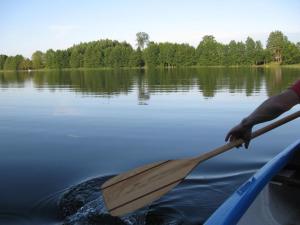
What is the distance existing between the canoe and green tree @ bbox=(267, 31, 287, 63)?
9426 centimetres

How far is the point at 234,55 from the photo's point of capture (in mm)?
99062

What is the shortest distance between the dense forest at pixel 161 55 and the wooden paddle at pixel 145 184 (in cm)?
9160

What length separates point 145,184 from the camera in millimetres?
4180

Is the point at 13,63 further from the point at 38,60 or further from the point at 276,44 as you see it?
the point at 276,44

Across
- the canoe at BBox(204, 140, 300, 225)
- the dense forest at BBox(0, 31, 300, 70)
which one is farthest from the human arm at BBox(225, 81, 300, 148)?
the dense forest at BBox(0, 31, 300, 70)

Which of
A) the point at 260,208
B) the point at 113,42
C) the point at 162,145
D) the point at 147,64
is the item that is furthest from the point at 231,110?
the point at 113,42

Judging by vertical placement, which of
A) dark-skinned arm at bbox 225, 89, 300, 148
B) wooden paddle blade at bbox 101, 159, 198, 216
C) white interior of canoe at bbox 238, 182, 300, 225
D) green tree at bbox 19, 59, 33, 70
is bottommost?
white interior of canoe at bbox 238, 182, 300, 225

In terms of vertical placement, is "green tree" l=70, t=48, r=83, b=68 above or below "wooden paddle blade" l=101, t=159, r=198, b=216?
above

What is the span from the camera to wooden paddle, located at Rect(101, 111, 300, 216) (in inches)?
152

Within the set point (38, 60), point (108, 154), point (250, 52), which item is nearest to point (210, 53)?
point (250, 52)

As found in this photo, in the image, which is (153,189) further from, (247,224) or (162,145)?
(162,145)

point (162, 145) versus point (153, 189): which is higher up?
point (153, 189)

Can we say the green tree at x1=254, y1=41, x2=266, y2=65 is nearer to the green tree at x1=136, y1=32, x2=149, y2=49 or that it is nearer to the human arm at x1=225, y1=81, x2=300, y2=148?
the green tree at x1=136, y1=32, x2=149, y2=49

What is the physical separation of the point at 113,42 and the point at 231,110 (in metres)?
114
